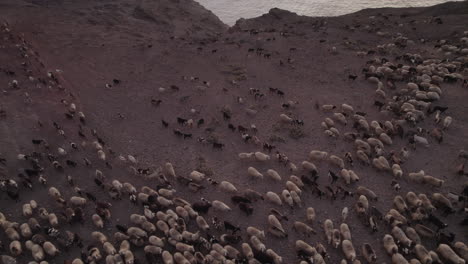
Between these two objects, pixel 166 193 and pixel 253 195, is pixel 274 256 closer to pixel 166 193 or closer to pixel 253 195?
pixel 253 195

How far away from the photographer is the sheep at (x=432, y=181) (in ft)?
50.6

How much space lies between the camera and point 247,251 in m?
13.3

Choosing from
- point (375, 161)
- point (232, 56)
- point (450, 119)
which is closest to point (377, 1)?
point (232, 56)

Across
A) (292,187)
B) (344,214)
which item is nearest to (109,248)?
(292,187)

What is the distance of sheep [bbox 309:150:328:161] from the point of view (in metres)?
17.2

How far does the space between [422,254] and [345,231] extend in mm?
2508

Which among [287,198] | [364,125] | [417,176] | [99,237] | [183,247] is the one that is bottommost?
[99,237]

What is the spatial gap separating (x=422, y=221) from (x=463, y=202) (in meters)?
1.96

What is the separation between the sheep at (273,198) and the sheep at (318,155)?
3025 mm

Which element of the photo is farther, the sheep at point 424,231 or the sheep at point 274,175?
the sheep at point 274,175

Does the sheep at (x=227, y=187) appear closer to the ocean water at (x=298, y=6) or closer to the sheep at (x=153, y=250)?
the sheep at (x=153, y=250)

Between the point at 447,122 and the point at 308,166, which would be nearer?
the point at 308,166

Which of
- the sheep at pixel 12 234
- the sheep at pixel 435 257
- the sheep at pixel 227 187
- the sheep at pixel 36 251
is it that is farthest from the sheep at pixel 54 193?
the sheep at pixel 435 257

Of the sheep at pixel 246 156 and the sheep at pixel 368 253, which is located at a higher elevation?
the sheep at pixel 246 156
